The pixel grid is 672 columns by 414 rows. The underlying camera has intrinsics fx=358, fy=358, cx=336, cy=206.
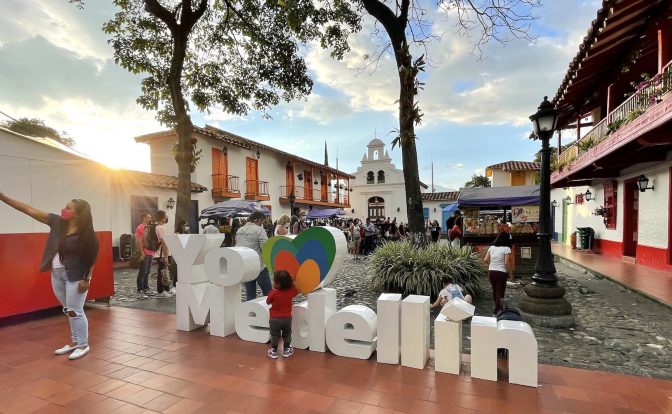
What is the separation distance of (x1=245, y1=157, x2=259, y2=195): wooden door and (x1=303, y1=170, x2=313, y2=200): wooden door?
6202 millimetres

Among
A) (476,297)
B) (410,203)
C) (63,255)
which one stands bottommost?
(476,297)

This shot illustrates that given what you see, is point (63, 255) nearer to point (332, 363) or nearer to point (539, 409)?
point (332, 363)

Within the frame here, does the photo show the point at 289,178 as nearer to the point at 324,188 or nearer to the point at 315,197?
the point at 315,197

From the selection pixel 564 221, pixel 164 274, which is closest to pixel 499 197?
pixel 164 274

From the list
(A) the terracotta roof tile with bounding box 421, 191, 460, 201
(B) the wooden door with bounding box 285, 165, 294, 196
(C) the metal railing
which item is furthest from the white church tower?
(C) the metal railing

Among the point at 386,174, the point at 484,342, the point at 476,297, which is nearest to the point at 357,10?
the point at 476,297

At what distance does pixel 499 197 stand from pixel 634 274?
343 centimetres

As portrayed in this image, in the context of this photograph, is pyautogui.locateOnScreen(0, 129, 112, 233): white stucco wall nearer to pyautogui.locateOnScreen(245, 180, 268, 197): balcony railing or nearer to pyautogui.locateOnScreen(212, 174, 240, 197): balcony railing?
pyautogui.locateOnScreen(212, 174, 240, 197): balcony railing

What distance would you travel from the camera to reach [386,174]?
37312 mm

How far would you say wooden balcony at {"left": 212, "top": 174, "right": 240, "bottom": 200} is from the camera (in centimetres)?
1805

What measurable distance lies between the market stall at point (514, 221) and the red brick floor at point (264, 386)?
559 centimetres

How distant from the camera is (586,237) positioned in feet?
44.7

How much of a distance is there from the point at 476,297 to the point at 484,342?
360cm

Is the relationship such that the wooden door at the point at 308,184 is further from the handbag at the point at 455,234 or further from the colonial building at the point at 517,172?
the handbag at the point at 455,234
